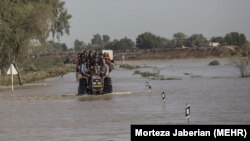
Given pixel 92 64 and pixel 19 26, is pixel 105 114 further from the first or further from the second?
pixel 19 26

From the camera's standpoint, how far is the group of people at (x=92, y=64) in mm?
39406

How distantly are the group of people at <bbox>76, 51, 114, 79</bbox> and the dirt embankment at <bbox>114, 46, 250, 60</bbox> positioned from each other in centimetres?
13257

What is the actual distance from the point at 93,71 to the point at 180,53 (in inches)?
5897

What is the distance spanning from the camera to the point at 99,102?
1444 inches

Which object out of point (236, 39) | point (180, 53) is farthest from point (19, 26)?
point (236, 39)

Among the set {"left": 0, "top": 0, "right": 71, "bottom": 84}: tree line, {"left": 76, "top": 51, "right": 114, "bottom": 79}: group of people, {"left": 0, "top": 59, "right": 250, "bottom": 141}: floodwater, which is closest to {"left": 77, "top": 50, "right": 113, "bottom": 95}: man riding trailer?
{"left": 76, "top": 51, "right": 114, "bottom": 79}: group of people

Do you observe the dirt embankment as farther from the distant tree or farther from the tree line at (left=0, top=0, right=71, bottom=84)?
the tree line at (left=0, top=0, right=71, bottom=84)

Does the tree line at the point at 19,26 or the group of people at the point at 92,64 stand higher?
the tree line at the point at 19,26

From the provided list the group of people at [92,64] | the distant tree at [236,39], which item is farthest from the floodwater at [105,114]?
the distant tree at [236,39]

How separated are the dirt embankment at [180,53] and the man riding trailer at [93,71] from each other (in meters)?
132

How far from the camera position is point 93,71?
3947cm

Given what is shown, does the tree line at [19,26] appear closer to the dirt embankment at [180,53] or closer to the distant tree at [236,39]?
the dirt embankment at [180,53]

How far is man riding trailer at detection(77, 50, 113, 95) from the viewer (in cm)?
3944

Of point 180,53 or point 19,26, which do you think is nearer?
point 19,26
